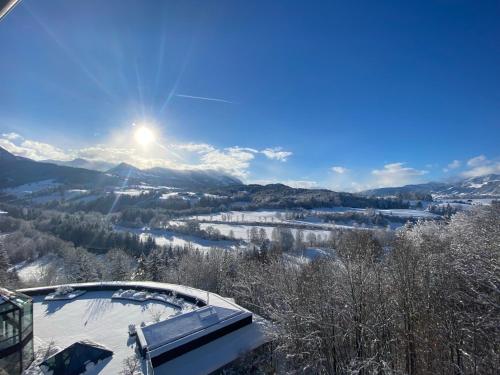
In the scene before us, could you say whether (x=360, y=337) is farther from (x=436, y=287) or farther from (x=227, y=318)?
(x=227, y=318)

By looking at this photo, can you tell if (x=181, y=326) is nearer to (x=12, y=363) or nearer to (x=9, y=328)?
(x=12, y=363)

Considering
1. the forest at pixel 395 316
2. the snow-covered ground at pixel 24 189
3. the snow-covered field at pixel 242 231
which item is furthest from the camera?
the snow-covered ground at pixel 24 189

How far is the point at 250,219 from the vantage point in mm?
141250

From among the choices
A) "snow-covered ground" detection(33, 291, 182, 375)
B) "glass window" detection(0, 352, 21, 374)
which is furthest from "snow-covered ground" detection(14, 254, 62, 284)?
"glass window" detection(0, 352, 21, 374)

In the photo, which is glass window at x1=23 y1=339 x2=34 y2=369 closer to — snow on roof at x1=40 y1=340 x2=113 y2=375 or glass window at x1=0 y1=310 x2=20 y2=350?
glass window at x1=0 y1=310 x2=20 y2=350

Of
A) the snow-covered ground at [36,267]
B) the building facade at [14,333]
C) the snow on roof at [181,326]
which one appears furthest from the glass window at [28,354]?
the snow-covered ground at [36,267]

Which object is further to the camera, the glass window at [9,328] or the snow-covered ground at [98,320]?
the snow-covered ground at [98,320]

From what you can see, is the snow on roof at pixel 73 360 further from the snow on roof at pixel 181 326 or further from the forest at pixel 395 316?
the forest at pixel 395 316

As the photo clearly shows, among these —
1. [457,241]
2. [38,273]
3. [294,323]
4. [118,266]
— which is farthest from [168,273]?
[457,241]

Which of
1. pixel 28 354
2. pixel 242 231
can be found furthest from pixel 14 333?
pixel 242 231

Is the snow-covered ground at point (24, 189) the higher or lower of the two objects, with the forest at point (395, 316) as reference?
higher

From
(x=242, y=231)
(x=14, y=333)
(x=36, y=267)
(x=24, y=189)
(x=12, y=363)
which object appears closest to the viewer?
(x=12, y=363)

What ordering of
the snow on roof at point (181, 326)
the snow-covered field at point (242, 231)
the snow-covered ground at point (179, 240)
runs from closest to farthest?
1. the snow on roof at point (181, 326)
2. the snow-covered ground at point (179, 240)
3. the snow-covered field at point (242, 231)

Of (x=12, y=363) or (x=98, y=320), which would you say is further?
(x=98, y=320)
